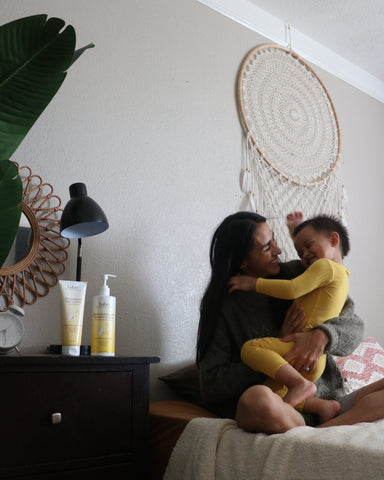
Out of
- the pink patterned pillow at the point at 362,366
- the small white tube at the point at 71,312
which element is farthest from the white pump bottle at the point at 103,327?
the pink patterned pillow at the point at 362,366

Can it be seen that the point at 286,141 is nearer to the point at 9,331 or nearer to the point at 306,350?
the point at 306,350

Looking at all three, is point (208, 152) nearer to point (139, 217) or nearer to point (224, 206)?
point (224, 206)

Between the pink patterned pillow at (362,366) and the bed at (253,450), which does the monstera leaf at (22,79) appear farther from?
the pink patterned pillow at (362,366)

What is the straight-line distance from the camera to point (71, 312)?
4.46ft

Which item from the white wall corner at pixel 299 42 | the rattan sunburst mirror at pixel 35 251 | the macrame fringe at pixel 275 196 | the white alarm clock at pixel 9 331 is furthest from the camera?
the white wall corner at pixel 299 42

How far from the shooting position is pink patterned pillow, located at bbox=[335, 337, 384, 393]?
1.78m

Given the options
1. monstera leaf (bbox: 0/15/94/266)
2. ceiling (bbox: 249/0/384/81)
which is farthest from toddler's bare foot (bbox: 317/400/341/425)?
ceiling (bbox: 249/0/384/81)

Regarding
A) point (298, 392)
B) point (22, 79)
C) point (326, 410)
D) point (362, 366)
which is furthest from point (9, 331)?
point (362, 366)

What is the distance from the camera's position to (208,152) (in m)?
2.02

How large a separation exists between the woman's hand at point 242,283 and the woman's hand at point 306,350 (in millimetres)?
175

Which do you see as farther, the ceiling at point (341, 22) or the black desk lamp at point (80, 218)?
the ceiling at point (341, 22)

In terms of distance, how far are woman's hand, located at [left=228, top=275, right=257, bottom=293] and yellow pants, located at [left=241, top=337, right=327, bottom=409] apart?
16 centimetres

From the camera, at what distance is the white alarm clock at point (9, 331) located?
1.23 m

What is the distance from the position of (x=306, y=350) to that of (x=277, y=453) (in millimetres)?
430
